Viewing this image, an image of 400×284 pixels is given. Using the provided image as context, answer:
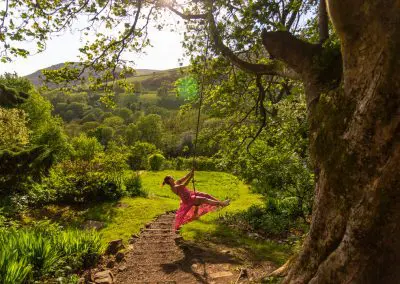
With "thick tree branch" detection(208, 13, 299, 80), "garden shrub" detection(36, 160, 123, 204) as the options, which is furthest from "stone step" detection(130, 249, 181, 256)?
"garden shrub" detection(36, 160, 123, 204)

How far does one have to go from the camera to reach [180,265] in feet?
25.6

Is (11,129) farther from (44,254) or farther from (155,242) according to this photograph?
(44,254)

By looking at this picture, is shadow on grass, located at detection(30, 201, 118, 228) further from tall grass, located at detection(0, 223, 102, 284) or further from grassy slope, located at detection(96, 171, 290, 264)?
tall grass, located at detection(0, 223, 102, 284)

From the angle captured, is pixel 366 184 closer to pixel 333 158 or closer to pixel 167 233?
pixel 333 158

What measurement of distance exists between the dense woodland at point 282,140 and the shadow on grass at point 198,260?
194 cm

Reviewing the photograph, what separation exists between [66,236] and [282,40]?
6.72 metres

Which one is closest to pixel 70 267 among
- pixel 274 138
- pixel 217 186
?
pixel 274 138

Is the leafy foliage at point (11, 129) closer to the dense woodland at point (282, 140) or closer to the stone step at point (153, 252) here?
the dense woodland at point (282, 140)

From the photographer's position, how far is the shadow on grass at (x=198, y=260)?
719 cm

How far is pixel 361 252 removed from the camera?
3.11 metres

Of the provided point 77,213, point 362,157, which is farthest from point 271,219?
point 362,157

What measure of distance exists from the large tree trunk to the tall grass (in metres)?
4.83

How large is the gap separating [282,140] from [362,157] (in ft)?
27.3

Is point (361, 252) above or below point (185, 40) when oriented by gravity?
below
